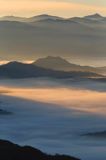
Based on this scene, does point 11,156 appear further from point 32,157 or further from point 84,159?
point 84,159

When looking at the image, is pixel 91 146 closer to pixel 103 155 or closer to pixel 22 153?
pixel 103 155

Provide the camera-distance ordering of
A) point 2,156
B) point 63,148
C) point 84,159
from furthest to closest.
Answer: point 63,148
point 84,159
point 2,156

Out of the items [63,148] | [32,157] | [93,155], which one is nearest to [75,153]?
[93,155]

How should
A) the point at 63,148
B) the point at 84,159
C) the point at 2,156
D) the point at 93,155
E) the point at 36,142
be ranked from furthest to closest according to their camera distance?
the point at 36,142
the point at 63,148
the point at 93,155
the point at 84,159
the point at 2,156

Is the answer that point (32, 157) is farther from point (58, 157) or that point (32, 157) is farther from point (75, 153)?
point (75, 153)

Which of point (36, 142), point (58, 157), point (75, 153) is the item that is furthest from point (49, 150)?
point (58, 157)

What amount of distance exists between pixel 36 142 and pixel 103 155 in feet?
133

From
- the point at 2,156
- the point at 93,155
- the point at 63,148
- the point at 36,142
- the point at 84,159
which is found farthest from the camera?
the point at 36,142

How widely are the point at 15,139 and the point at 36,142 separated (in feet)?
16.4

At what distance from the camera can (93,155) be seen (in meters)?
Result: 163

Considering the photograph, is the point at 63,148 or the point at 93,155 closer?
the point at 93,155

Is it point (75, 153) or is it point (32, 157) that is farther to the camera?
point (75, 153)

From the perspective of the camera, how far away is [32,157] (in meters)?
115

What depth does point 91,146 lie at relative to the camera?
199375 millimetres
